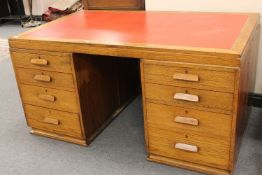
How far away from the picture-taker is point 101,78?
5.69 feet

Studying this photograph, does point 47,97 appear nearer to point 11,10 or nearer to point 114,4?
point 114,4

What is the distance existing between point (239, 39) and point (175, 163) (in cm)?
62

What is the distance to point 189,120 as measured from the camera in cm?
132

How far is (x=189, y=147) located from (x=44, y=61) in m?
0.80

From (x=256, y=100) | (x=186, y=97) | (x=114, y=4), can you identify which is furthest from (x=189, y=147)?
(x=114, y=4)

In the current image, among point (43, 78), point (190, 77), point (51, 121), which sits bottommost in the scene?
point (51, 121)

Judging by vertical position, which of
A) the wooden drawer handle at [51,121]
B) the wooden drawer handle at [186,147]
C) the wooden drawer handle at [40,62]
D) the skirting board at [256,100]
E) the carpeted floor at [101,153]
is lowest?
the carpeted floor at [101,153]

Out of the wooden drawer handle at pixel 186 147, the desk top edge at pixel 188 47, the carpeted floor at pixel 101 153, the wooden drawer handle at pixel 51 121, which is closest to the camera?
the desk top edge at pixel 188 47

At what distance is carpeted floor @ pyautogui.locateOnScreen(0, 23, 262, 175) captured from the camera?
1474mm

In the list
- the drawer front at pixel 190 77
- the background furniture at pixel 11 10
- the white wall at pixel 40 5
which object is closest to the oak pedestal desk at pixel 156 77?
the drawer front at pixel 190 77

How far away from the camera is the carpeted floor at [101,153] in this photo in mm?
1474

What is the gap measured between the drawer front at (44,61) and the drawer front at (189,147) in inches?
19.6

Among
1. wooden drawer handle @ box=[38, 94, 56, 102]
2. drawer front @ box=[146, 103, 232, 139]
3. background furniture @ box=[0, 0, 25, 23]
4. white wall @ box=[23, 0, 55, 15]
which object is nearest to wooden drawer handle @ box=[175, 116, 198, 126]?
drawer front @ box=[146, 103, 232, 139]

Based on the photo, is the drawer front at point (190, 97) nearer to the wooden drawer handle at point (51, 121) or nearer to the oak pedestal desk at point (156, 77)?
the oak pedestal desk at point (156, 77)
